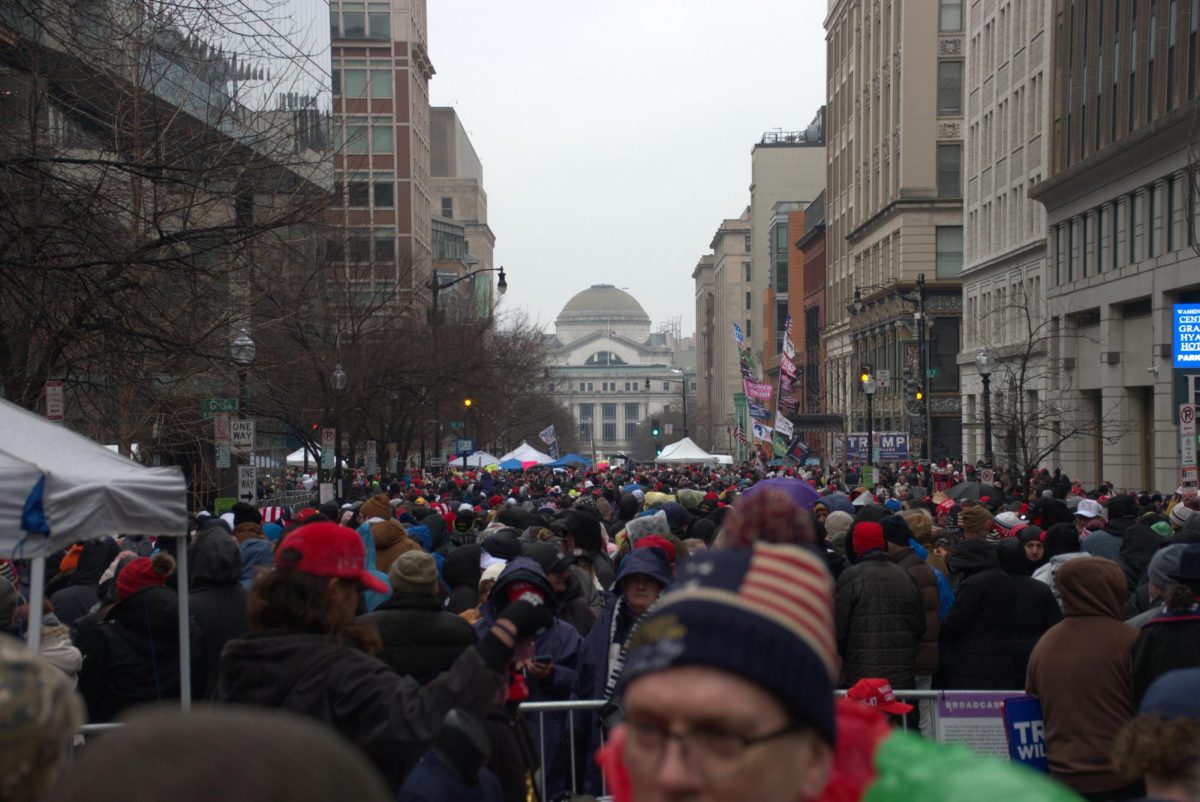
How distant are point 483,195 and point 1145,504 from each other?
497ft

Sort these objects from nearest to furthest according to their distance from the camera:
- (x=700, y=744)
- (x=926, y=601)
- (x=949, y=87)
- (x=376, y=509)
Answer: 1. (x=700, y=744)
2. (x=926, y=601)
3. (x=376, y=509)
4. (x=949, y=87)

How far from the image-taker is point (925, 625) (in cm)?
921

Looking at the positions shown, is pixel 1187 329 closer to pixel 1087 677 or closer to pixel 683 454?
pixel 683 454

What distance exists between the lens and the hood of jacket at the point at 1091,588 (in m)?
6.51

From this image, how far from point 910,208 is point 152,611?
61.9 m

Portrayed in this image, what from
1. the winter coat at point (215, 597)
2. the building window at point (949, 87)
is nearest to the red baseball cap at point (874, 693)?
the winter coat at point (215, 597)

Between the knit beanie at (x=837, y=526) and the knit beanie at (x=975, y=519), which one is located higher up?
the knit beanie at (x=975, y=519)

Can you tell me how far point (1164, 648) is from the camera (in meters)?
6.39

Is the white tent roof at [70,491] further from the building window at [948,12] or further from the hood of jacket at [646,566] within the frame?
the building window at [948,12]

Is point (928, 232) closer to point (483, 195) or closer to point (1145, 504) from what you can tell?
point (1145, 504)

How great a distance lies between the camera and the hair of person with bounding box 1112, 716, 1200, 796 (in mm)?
3826

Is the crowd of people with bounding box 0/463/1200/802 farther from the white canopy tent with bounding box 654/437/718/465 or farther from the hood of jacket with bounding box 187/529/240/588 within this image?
the white canopy tent with bounding box 654/437/718/465

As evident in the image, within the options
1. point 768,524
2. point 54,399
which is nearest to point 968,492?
point 54,399

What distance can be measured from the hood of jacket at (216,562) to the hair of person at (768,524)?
6267 millimetres
